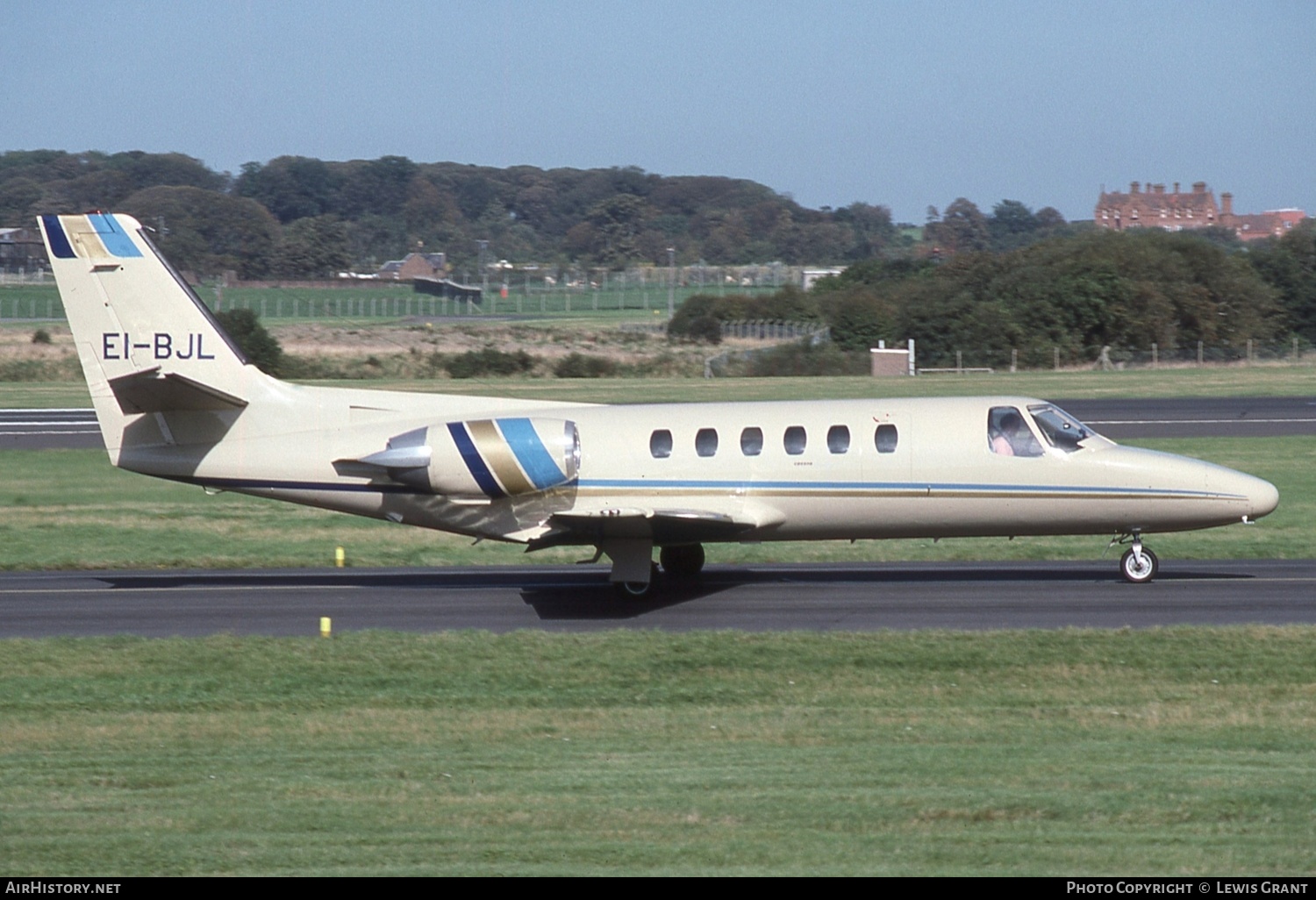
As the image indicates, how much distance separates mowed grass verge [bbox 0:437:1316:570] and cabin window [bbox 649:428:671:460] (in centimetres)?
461

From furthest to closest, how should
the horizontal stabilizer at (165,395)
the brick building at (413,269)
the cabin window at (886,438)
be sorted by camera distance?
the brick building at (413,269)
the cabin window at (886,438)
the horizontal stabilizer at (165,395)

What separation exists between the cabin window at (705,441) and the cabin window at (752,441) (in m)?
0.36

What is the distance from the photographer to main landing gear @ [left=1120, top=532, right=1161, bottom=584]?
61.8 ft

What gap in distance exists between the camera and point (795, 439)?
60.5 ft

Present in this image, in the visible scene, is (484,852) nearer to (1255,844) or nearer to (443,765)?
(443,765)

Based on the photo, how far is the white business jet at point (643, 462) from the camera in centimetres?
1836

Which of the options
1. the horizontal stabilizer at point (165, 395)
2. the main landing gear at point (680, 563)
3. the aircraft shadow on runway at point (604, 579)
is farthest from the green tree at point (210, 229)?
the main landing gear at point (680, 563)

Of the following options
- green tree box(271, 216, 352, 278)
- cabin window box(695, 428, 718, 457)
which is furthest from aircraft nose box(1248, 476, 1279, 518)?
green tree box(271, 216, 352, 278)

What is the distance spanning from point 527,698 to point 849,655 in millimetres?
3384

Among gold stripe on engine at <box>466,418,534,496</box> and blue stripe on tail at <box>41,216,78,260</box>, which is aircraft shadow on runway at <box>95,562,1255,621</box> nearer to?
gold stripe on engine at <box>466,418,534,496</box>

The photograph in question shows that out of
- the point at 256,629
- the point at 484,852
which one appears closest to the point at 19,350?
the point at 256,629

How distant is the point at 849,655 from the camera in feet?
47.9

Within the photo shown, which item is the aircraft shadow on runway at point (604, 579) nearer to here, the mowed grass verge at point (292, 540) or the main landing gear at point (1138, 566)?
the main landing gear at point (1138, 566)

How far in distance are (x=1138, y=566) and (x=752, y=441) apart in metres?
5.28
